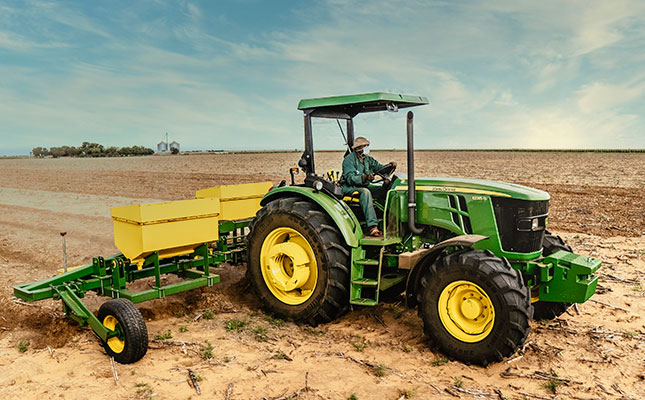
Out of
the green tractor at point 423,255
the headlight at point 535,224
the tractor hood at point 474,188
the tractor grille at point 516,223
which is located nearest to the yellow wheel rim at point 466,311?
the green tractor at point 423,255

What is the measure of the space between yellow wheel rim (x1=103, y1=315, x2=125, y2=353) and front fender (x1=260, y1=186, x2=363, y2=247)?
96.5 inches

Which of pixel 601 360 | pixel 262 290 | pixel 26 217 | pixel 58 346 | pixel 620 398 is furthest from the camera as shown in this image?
pixel 26 217

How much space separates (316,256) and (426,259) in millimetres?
1259

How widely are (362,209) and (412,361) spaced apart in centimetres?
181

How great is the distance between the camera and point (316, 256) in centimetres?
553

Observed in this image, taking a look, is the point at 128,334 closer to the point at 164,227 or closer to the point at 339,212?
the point at 164,227

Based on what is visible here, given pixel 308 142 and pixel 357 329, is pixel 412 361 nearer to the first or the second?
pixel 357 329

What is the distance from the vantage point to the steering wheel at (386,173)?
5.88 meters

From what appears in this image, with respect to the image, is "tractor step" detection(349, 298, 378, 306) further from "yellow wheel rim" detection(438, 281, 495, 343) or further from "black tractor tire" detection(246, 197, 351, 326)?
"yellow wheel rim" detection(438, 281, 495, 343)

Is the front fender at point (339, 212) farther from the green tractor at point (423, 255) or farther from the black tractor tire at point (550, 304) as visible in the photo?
the black tractor tire at point (550, 304)

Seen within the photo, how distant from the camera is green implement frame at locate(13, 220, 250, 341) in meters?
5.11

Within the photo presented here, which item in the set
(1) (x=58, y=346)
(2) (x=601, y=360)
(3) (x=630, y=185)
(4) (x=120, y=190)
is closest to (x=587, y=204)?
(3) (x=630, y=185)

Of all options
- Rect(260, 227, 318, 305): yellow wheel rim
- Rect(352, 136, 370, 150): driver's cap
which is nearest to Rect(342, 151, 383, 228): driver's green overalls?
Rect(352, 136, 370, 150): driver's cap

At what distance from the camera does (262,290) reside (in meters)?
6.11
